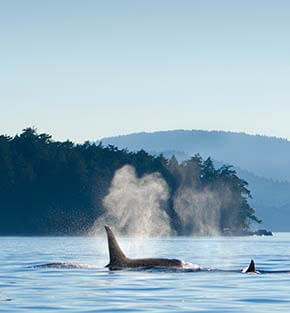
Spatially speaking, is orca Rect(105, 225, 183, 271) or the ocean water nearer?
the ocean water

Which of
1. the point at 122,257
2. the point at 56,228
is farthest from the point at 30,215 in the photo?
the point at 122,257

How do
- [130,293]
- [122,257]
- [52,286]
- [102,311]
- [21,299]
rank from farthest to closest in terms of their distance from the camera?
[122,257] < [52,286] < [130,293] < [21,299] < [102,311]

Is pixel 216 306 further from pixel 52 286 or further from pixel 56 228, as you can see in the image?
pixel 56 228

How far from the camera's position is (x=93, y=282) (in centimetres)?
3394

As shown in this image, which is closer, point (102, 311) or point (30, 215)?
point (102, 311)

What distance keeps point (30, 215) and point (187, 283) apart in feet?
546

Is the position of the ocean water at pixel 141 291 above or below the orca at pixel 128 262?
below

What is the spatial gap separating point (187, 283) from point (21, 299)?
6851 mm

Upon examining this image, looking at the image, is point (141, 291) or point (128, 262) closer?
point (141, 291)

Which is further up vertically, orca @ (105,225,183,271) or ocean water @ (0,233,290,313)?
orca @ (105,225,183,271)

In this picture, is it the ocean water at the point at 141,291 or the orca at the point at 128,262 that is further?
the orca at the point at 128,262

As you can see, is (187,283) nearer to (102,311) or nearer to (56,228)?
(102,311)

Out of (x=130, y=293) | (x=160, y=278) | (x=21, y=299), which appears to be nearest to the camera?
(x=21, y=299)

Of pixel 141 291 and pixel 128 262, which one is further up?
pixel 128 262
